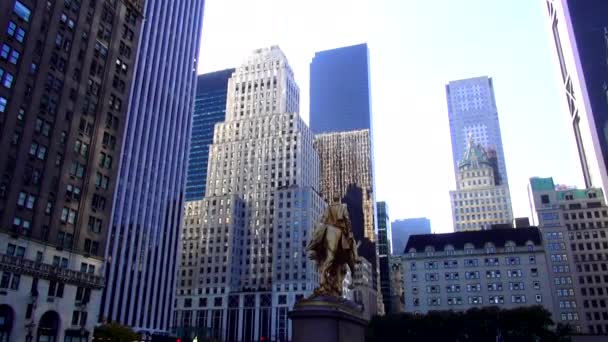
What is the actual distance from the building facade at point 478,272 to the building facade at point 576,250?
529 centimetres

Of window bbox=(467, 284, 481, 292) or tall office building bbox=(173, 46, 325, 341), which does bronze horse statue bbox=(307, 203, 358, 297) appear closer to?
window bbox=(467, 284, 481, 292)

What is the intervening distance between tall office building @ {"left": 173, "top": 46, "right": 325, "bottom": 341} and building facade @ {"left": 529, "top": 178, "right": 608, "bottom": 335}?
6218cm

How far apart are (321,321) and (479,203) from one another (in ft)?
549

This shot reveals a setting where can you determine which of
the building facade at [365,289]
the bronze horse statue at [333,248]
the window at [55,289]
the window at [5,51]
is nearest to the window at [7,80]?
the window at [5,51]

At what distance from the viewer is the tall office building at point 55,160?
53844 mm

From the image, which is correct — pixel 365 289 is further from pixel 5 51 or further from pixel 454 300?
pixel 5 51

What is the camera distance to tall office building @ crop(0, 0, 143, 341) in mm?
53844

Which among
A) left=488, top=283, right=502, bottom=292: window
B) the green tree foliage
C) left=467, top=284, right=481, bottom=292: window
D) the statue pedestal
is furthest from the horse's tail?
left=467, top=284, right=481, bottom=292: window

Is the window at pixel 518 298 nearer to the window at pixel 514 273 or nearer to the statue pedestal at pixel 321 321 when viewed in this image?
the window at pixel 514 273

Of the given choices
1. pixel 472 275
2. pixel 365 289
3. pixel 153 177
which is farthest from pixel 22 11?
pixel 365 289

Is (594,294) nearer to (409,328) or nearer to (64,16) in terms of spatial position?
(409,328)

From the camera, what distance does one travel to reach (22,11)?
58.7 metres

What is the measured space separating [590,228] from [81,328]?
115912 mm

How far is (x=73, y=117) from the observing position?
63031mm
